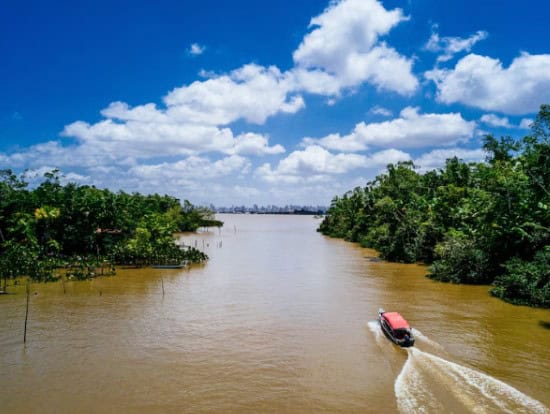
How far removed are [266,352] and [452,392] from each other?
5.82 meters

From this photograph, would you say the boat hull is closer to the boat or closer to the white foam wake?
the boat

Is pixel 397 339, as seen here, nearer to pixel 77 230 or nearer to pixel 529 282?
pixel 529 282

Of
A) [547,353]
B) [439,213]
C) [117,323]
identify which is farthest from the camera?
[439,213]

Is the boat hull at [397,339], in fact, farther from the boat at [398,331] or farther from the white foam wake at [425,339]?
the white foam wake at [425,339]

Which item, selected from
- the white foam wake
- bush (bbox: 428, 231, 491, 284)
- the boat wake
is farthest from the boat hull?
bush (bbox: 428, 231, 491, 284)

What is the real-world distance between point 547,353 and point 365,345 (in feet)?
18.7

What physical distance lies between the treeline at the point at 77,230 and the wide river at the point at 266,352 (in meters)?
7.12

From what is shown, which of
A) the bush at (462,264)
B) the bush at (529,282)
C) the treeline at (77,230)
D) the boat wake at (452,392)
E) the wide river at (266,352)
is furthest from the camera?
the treeline at (77,230)

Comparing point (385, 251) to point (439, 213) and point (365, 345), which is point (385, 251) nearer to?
point (439, 213)

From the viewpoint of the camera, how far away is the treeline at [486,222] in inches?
778

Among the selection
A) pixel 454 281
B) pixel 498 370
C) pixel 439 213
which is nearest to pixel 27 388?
pixel 498 370

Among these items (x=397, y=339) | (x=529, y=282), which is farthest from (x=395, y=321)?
(x=529, y=282)

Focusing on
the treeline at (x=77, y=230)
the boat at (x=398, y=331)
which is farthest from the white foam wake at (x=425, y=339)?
the treeline at (x=77, y=230)

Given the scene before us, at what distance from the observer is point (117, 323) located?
17.0m
